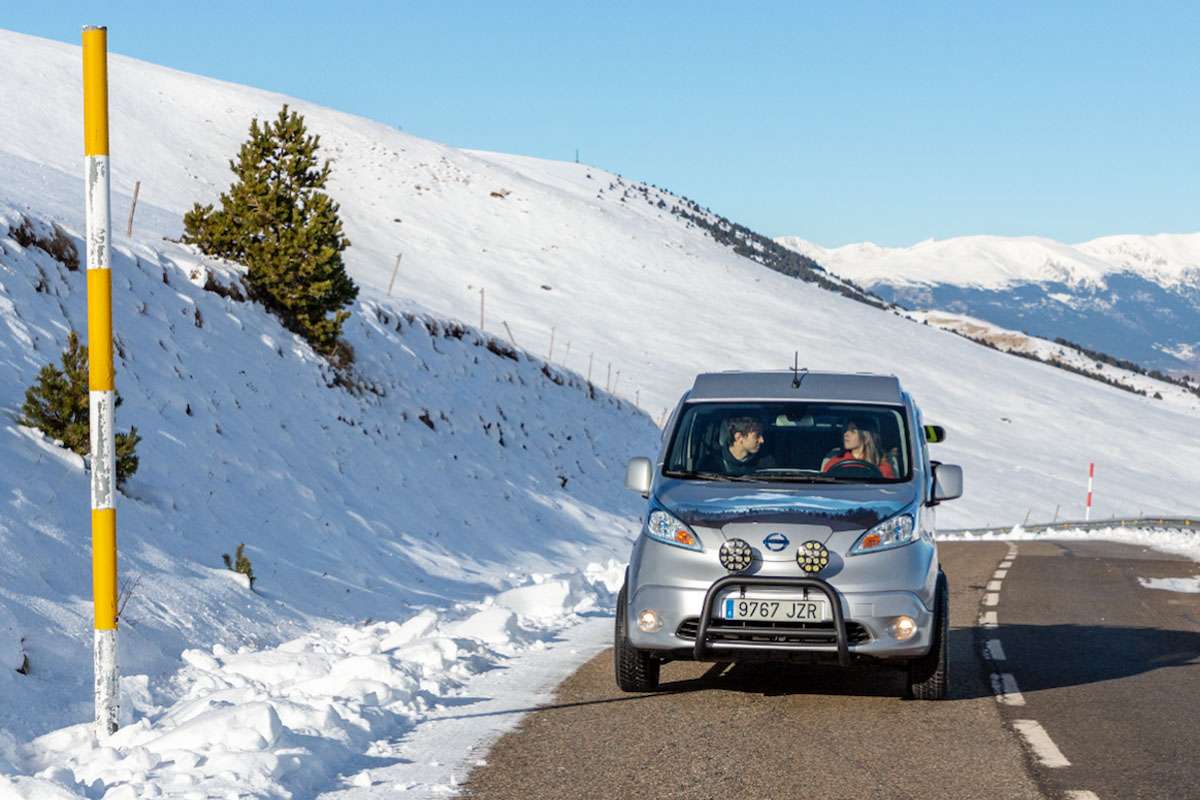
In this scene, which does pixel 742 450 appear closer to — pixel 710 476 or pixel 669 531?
pixel 710 476

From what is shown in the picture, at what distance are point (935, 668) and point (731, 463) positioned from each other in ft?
6.19

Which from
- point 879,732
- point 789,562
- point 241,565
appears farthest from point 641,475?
point 241,565

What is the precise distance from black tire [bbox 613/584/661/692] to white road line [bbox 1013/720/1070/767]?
2.27 meters

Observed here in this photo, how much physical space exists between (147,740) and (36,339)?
8.46 metres

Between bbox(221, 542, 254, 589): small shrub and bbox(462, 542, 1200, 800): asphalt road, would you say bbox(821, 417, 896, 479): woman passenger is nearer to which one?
bbox(462, 542, 1200, 800): asphalt road

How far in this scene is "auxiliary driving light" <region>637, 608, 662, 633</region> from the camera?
290 inches

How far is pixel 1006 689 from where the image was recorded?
8.44 meters

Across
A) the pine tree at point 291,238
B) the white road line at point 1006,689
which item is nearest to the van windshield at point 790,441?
the white road line at point 1006,689

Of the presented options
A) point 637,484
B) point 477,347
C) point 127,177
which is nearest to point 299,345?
point 477,347

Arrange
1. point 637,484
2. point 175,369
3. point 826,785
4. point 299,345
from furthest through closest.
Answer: point 299,345
point 175,369
point 637,484
point 826,785

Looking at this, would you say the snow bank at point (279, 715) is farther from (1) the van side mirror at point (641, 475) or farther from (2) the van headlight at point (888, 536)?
(2) the van headlight at point (888, 536)

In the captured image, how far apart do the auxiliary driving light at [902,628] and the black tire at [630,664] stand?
157cm

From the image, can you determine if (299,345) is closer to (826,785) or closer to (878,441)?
(878,441)

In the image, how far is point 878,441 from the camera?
Answer: 8414 mm
